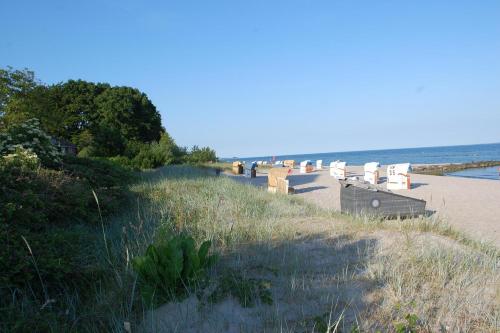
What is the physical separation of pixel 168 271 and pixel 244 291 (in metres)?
0.57

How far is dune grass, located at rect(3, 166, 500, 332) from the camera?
2.22m

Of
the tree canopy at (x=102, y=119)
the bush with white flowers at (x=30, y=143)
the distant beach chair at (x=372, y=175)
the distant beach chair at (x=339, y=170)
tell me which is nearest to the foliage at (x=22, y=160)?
the bush with white flowers at (x=30, y=143)

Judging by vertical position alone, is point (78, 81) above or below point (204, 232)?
above

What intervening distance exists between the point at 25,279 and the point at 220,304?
155 centimetres

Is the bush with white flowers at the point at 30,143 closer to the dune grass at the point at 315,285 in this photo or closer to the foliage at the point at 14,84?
the dune grass at the point at 315,285

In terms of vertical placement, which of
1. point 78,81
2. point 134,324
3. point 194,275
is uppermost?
point 78,81

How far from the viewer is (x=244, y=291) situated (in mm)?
2488

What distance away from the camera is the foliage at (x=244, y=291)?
243 centimetres

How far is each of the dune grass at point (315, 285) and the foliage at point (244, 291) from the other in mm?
19

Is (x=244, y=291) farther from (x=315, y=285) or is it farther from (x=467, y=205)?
(x=467, y=205)

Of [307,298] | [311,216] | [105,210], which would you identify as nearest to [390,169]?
[311,216]

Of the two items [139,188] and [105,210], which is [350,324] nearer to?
[105,210]

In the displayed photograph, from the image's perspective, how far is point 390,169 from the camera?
50.0ft

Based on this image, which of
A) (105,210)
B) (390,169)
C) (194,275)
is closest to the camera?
(194,275)
